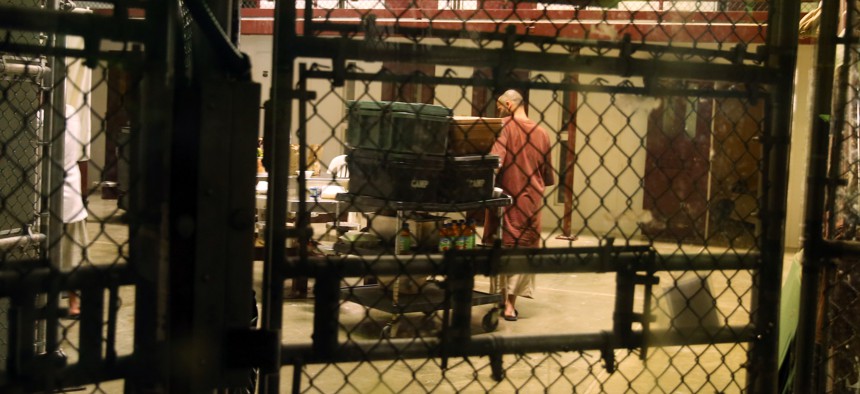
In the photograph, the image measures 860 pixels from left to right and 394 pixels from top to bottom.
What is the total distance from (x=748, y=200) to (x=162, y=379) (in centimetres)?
748

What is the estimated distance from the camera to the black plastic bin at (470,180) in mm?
4473

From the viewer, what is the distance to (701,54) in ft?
Answer: 7.96

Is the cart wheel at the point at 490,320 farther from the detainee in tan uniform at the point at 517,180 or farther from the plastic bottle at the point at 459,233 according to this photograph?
the plastic bottle at the point at 459,233

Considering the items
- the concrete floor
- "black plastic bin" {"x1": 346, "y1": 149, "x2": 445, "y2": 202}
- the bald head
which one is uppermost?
the bald head

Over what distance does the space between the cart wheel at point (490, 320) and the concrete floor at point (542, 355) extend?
0.16 feet

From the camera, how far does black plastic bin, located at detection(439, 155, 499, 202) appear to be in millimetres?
4473

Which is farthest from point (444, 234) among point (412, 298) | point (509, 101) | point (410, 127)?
point (410, 127)

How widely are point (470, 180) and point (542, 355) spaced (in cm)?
151

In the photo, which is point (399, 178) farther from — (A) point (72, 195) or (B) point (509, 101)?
(A) point (72, 195)

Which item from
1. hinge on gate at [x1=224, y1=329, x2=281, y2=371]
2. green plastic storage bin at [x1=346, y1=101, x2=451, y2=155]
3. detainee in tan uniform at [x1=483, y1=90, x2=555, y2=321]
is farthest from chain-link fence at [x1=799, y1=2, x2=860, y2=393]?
detainee in tan uniform at [x1=483, y1=90, x2=555, y2=321]

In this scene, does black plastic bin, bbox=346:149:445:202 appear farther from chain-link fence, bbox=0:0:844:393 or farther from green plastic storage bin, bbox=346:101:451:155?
chain-link fence, bbox=0:0:844:393

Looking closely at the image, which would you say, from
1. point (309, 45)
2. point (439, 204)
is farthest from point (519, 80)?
point (439, 204)

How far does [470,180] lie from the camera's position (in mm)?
4758

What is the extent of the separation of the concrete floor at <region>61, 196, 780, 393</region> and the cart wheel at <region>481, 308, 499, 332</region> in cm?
5
